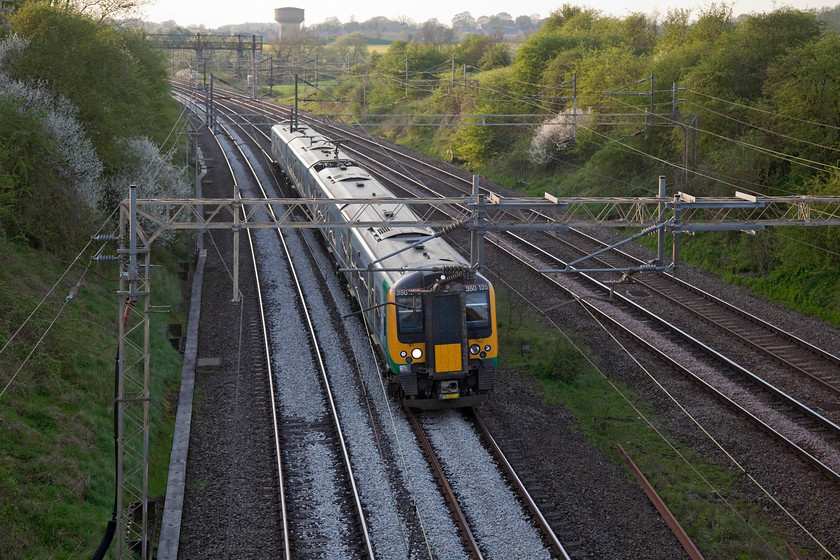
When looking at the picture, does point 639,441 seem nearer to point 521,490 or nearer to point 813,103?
point 521,490

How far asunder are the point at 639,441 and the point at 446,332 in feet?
14.7

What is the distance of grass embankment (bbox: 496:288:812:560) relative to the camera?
13.5 m

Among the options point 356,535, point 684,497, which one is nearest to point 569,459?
point 684,497

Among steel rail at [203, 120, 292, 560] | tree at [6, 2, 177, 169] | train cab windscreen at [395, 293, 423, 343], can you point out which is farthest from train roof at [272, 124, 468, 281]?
tree at [6, 2, 177, 169]

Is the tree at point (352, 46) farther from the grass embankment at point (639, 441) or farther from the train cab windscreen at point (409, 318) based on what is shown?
the train cab windscreen at point (409, 318)

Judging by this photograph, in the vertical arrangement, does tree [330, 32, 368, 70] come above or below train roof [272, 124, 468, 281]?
above

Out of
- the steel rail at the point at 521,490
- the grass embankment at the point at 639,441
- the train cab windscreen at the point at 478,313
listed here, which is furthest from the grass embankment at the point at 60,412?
the grass embankment at the point at 639,441

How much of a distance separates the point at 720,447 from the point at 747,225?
174 inches

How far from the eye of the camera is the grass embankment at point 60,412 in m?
12.6

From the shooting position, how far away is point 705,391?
19266 mm

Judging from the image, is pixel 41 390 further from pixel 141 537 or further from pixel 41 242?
pixel 41 242

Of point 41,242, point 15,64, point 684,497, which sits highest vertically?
point 15,64

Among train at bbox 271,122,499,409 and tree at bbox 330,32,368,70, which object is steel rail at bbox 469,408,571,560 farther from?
tree at bbox 330,32,368,70

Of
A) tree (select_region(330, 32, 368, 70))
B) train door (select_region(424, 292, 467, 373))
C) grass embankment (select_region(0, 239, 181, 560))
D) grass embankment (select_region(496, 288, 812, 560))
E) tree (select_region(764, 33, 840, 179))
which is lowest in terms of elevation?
grass embankment (select_region(496, 288, 812, 560))
